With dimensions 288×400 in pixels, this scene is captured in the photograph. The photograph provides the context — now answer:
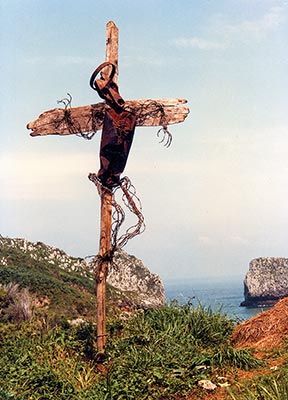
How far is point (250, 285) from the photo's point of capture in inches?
3056

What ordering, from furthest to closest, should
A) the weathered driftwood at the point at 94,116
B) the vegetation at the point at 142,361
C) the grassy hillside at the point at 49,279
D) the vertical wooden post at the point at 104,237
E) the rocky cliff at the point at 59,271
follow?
1. the rocky cliff at the point at 59,271
2. the grassy hillside at the point at 49,279
3. the weathered driftwood at the point at 94,116
4. the vertical wooden post at the point at 104,237
5. the vegetation at the point at 142,361

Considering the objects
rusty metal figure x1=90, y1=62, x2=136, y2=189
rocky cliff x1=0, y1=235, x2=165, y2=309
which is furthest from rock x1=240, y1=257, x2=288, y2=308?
rusty metal figure x1=90, y1=62, x2=136, y2=189

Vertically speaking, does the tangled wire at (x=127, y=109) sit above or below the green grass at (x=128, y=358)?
above

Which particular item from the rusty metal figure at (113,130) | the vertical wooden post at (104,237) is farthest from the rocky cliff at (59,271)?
the rusty metal figure at (113,130)

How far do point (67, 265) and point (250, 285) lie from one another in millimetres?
45905

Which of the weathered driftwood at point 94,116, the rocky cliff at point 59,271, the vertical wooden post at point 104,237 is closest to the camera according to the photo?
the vertical wooden post at point 104,237

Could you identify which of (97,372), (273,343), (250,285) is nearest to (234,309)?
(273,343)

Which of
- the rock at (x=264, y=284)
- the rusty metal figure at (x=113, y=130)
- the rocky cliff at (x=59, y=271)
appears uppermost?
the rusty metal figure at (x=113, y=130)

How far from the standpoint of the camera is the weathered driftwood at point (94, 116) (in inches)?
320

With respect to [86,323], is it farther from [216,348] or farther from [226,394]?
[226,394]

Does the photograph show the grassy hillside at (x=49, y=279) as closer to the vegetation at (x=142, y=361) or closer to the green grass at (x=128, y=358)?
the vegetation at (x=142, y=361)

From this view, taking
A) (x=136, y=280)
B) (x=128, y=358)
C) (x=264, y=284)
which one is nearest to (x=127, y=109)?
(x=128, y=358)

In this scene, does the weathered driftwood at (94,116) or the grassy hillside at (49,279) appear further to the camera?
the grassy hillside at (49,279)

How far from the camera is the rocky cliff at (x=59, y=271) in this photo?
2668cm
